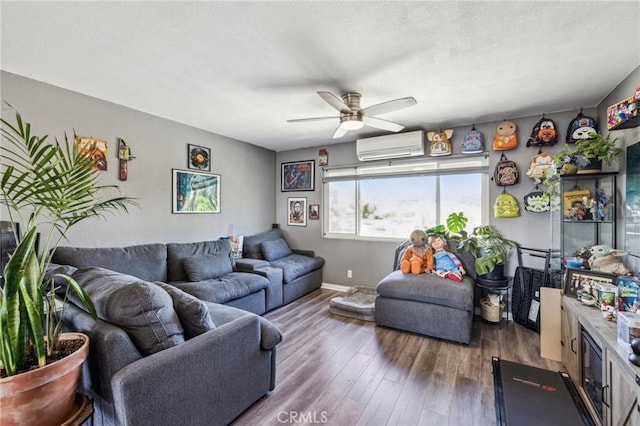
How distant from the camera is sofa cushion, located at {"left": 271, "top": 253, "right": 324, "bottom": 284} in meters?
3.84

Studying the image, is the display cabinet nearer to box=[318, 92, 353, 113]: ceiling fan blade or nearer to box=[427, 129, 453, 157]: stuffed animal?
box=[427, 129, 453, 157]: stuffed animal

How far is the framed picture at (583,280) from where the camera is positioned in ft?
6.54

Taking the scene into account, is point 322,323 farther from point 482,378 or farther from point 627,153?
point 627,153

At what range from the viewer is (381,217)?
14.1ft

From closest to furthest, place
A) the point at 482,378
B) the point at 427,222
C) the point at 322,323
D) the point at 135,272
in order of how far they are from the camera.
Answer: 1. the point at 482,378
2. the point at 135,272
3. the point at 322,323
4. the point at 427,222

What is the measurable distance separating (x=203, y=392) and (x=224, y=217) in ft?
9.69

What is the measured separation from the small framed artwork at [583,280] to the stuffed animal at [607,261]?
0.44 feet

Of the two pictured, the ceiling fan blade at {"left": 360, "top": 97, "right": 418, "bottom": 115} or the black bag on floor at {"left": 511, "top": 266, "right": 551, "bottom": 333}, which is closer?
the ceiling fan blade at {"left": 360, "top": 97, "right": 418, "bottom": 115}

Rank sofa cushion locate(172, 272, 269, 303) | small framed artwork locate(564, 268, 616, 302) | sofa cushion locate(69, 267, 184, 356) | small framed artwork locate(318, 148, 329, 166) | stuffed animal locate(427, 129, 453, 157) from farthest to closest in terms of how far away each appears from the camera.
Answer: small framed artwork locate(318, 148, 329, 166), stuffed animal locate(427, 129, 453, 157), sofa cushion locate(172, 272, 269, 303), small framed artwork locate(564, 268, 616, 302), sofa cushion locate(69, 267, 184, 356)

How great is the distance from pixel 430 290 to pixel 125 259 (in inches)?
124

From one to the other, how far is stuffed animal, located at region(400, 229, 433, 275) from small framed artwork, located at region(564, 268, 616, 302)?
125cm

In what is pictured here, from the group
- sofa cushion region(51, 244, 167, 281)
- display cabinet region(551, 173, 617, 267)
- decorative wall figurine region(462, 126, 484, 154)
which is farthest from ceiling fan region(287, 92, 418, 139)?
sofa cushion region(51, 244, 167, 281)

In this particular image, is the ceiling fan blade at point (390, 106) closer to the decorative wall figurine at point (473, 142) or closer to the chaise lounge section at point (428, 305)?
the decorative wall figurine at point (473, 142)

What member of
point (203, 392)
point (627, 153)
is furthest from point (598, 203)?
point (203, 392)
